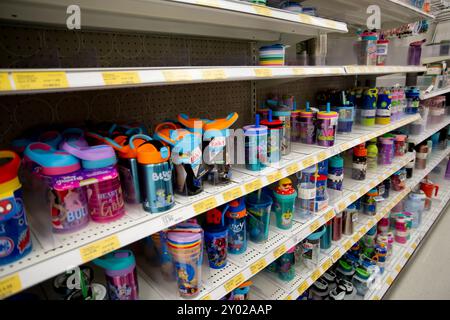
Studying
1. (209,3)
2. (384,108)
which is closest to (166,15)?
(209,3)

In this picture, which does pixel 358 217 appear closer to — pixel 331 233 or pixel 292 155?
pixel 331 233

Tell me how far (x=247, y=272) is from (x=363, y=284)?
4.18 feet

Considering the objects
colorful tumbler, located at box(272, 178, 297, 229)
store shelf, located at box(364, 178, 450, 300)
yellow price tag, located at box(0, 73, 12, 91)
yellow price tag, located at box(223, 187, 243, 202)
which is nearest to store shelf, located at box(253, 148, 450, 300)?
colorful tumbler, located at box(272, 178, 297, 229)

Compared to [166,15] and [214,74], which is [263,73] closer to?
[214,74]

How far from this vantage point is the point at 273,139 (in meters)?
1.22

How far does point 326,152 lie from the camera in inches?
54.8

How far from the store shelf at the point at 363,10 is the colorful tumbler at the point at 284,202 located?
106cm

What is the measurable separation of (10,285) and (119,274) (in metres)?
0.30

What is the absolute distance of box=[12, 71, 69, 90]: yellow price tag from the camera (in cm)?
53

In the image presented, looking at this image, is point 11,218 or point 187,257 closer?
point 11,218

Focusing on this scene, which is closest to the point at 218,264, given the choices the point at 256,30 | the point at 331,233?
the point at 331,233

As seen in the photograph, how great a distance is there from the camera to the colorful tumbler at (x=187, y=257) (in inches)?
33.8

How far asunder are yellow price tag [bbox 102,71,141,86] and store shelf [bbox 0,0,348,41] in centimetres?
23
